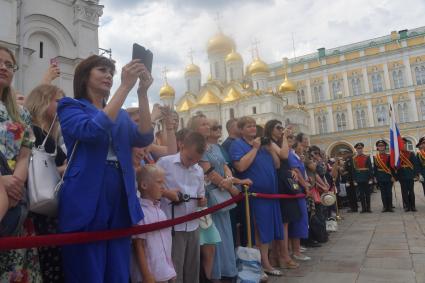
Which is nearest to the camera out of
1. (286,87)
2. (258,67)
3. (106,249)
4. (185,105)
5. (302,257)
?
(106,249)

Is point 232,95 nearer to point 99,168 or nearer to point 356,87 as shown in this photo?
point 356,87

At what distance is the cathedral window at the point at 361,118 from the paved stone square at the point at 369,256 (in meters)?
39.2

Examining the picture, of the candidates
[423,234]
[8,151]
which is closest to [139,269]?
[8,151]

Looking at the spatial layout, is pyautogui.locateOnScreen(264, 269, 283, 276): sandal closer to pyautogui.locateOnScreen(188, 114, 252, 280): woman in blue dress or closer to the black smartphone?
pyautogui.locateOnScreen(188, 114, 252, 280): woman in blue dress

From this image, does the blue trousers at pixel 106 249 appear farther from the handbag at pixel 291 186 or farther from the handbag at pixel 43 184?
the handbag at pixel 291 186

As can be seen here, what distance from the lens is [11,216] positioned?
1.85 metres

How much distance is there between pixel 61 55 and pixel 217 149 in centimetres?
1400

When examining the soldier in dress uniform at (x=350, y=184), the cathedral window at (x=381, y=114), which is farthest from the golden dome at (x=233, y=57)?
the soldier in dress uniform at (x=350, y=184)

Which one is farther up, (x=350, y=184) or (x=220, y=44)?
(x=220, y=44)

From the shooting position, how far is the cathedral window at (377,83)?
43544 mm

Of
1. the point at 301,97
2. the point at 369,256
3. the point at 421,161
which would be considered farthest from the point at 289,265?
the point at 301,97

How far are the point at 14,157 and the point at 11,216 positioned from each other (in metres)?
0.37

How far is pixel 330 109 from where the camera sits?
4603 centimetres

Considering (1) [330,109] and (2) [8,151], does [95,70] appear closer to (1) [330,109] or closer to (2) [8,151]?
(2) [8,151]
